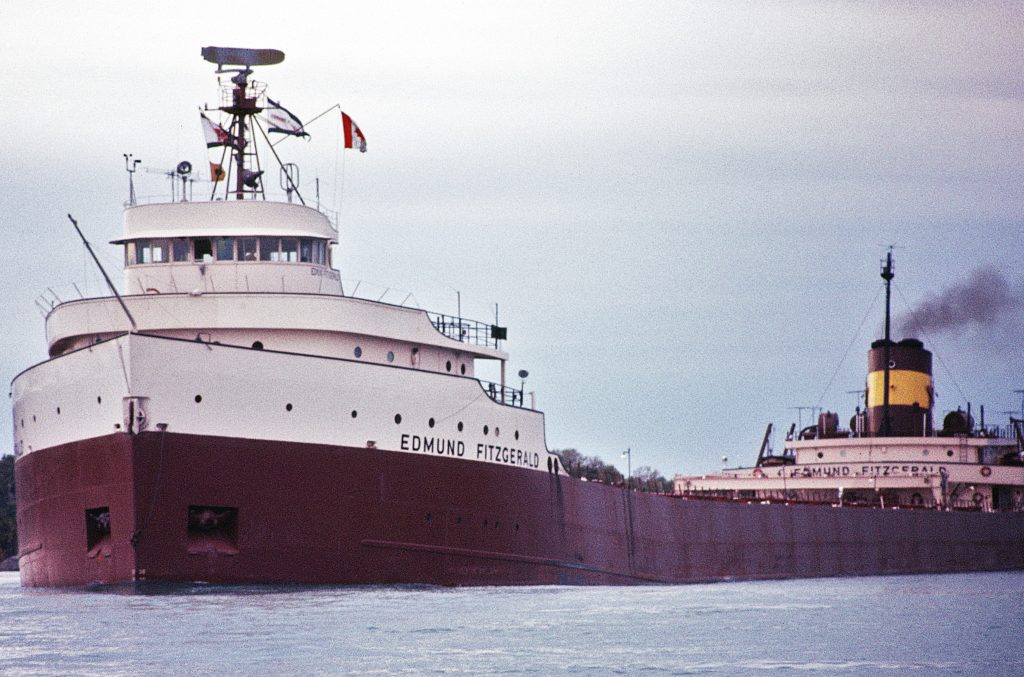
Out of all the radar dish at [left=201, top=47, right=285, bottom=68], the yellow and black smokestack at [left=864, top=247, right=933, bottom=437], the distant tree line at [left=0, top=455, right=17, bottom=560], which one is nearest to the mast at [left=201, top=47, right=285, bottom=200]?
the radar dish at [left=201, top=47, right=285, bottom=68]

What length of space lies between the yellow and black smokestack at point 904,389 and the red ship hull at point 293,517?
1782 centimetres

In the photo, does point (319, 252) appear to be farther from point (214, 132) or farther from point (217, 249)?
point (214, 132)

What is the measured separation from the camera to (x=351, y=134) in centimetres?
3406

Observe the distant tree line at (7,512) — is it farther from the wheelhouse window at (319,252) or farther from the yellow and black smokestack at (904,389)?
the wheelhouse window at (319,252)

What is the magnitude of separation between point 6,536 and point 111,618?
6397 centimetres

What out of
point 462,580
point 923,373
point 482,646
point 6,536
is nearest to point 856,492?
point 923,373

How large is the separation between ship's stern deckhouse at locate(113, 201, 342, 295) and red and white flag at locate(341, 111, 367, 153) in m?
2.23

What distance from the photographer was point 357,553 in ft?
96.7

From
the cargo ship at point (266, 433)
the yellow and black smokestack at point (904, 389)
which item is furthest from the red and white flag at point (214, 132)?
the yellow and black smokestack at point (904, 389)

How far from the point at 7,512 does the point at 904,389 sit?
54.0 metres

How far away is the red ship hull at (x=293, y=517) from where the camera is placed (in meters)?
27.7

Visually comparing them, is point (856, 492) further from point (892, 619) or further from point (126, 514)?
point (126, 514)

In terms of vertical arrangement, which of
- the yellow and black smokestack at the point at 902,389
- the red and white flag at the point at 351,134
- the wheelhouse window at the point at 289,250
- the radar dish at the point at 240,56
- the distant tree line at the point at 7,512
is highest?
the radar dish at the point at 240,56

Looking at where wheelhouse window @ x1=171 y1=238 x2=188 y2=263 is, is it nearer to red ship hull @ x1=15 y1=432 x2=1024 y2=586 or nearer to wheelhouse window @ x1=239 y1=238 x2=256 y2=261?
wheelhouse window @ x1=239 y1=238 x2=256 y2=261
